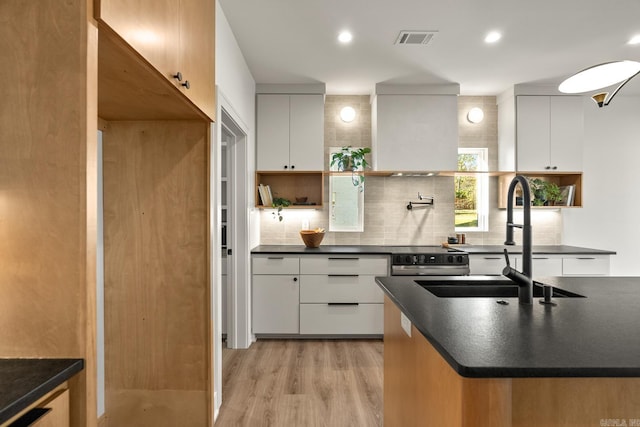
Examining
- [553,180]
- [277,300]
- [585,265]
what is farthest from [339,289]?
[553,180]

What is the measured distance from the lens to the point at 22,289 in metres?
0.85

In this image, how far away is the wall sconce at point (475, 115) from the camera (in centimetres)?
423

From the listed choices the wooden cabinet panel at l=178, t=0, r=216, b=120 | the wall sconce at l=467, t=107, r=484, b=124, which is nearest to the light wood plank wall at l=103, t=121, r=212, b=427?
the wooden cabinet panel at l=178, t=0, r=216, b=120

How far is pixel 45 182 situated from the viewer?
85cm

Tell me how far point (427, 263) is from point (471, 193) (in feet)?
4.41

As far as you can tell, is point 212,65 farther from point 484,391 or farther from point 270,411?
point 270,411

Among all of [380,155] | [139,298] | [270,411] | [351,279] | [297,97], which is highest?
[297,97]

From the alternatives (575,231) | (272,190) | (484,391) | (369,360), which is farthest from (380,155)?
(484,391)

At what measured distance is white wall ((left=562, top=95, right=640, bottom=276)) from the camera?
4211 millimetres

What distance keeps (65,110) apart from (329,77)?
3173 millimetres

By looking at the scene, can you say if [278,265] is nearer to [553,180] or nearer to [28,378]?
[28,378]

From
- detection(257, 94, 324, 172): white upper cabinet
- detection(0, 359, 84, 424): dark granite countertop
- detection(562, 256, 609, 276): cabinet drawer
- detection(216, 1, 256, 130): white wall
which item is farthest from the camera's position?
detection(257, 94, 324, 172): white upper cabinet

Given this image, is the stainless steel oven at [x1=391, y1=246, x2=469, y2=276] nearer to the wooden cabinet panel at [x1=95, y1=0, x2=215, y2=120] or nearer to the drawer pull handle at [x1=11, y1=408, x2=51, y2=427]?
the wooden cabinet panel at [x1=95, y1=0, x2=215, y2=120]

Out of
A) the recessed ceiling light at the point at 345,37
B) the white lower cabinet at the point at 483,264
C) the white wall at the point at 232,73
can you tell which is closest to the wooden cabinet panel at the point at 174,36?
the white wall at the point at 232,73
